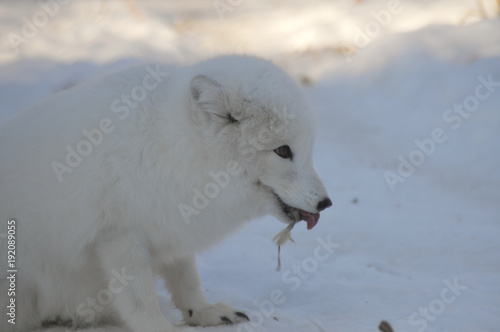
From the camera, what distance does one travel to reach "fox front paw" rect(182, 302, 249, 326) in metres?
3.00

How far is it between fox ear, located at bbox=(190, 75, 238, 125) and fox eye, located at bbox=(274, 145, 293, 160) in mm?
254

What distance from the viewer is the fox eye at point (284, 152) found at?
8.45ft

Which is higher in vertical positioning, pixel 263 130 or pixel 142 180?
pixel 263 130

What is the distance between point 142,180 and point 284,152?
2.19 feet

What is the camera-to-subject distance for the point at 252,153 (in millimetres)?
2562

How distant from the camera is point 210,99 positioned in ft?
8.14

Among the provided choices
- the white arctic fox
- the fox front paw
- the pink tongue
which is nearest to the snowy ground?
the fox front paw

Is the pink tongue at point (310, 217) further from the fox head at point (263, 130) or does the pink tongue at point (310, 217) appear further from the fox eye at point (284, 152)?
the fox eye at point (284, 152)

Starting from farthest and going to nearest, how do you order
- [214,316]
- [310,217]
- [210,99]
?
1. [214,316]
2. [310,217]
3. [210,99]

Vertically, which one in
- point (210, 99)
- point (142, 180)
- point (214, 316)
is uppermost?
point (210, 99)


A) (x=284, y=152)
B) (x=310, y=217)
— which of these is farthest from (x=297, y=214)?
(x=284, y=152)

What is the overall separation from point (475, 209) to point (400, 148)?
1.23 metres

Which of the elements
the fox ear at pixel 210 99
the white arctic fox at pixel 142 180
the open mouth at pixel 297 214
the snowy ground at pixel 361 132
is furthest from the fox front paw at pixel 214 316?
the fox ear at pixel 210 99

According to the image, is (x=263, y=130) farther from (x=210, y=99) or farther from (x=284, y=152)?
(x=210, y=99)
